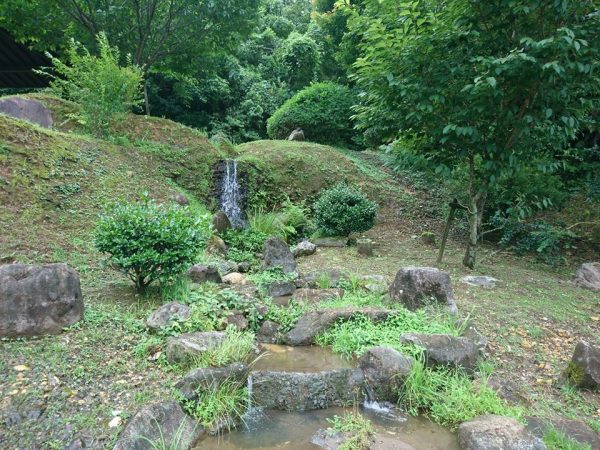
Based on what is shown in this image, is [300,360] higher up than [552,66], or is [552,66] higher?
[552,66]

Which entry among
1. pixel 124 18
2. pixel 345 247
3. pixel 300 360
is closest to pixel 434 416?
pixel 300 360

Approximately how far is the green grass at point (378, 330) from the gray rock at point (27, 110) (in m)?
8.85

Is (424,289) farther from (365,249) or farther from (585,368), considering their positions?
(365,249)

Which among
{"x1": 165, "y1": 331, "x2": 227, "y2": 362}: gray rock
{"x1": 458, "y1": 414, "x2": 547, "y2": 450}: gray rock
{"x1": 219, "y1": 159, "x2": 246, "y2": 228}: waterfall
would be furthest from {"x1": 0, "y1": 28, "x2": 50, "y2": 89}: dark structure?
{"x1": 458, "y1": 414, "x2": 547, "y2": 450}: gray rock

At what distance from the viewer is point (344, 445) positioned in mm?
3164

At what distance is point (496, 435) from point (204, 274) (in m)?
3.98

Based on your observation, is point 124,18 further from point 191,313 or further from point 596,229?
point 596,229

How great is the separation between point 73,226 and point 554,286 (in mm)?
7460

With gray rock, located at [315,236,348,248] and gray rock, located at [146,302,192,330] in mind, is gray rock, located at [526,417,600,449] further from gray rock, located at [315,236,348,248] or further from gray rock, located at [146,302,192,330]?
gray rock, located at [315,236,348,248]

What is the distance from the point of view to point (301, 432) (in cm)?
343

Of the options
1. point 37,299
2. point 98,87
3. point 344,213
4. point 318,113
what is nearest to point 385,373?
point 37,299

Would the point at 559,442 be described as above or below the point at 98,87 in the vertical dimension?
below

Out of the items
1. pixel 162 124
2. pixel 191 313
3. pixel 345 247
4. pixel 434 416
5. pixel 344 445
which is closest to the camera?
pixel 344 445

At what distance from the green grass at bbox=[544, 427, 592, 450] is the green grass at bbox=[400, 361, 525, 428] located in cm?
24
